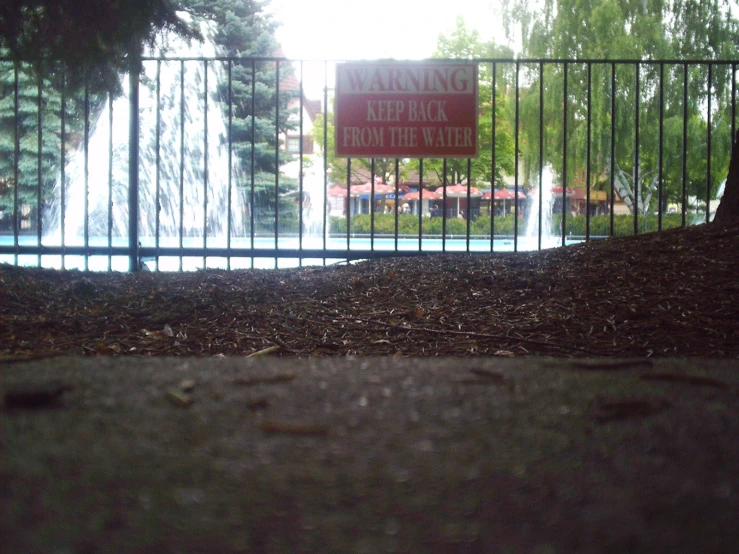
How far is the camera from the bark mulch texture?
140 inches

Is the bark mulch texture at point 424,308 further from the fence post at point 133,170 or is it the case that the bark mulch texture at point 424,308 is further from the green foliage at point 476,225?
the green foliage at point 476,225

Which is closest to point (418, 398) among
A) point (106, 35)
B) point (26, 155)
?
point (106, 35)

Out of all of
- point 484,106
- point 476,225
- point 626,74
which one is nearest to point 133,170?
point 626,74

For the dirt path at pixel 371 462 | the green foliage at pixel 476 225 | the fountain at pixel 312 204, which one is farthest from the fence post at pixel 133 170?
the fountain at pixel 312 204

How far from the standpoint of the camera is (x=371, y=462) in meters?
1.38

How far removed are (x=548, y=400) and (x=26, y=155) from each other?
77.4ft

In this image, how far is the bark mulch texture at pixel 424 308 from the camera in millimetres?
3561

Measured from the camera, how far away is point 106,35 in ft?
15.6

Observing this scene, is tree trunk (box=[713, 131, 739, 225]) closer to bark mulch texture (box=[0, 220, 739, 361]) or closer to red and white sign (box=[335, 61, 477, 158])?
bark mulch texture (box=[0, 220, 739, 361])

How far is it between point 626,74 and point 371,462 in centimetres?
2393

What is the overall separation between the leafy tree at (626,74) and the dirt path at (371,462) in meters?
20.8

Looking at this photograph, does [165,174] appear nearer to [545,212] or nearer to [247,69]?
[247,69]

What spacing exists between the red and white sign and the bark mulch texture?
45.7 inches

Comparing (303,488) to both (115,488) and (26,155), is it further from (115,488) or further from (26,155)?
(26,155)
